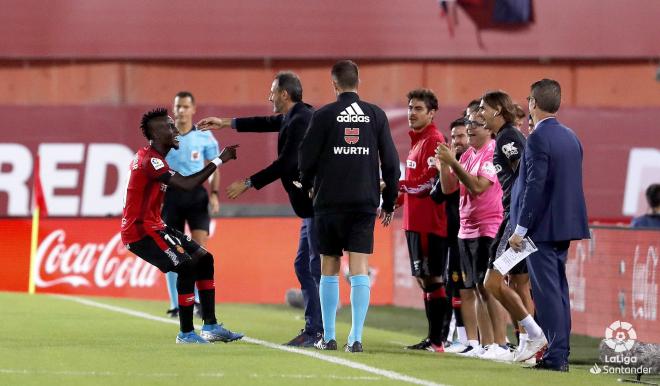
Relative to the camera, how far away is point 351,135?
10.5 metres

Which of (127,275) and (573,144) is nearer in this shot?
(573,144)

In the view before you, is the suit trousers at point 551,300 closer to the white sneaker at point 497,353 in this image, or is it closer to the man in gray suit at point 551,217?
the man in gray suit at point 551,217

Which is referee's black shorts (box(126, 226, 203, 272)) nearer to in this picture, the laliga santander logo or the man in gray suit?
the man in gray suit

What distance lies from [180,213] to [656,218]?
17.0ft

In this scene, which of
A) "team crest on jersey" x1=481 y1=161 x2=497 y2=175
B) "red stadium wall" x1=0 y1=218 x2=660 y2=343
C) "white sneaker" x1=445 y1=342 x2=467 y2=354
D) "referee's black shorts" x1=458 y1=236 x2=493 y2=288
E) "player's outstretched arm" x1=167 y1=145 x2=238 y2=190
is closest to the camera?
"player's outstretched arm" x1=167 y1=145 x2=238 y2=190

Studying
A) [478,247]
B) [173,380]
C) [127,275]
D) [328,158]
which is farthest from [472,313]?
[127,275]

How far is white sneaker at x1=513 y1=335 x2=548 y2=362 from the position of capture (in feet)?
34.1

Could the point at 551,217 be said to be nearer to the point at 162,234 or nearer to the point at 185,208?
the point at 162,234

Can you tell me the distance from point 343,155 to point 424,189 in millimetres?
1615

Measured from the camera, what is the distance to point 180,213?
15.3 meters

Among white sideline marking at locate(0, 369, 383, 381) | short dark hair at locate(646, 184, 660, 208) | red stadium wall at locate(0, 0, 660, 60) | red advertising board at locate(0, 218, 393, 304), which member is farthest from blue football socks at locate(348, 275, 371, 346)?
red stadium wall at locate(0, 0, 660, 60)

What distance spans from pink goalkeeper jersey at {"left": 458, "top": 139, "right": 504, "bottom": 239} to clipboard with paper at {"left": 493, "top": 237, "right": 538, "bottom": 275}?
119 centimetres

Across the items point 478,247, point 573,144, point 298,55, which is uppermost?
point 298,55

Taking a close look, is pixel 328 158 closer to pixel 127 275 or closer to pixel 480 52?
pixel 127 275
